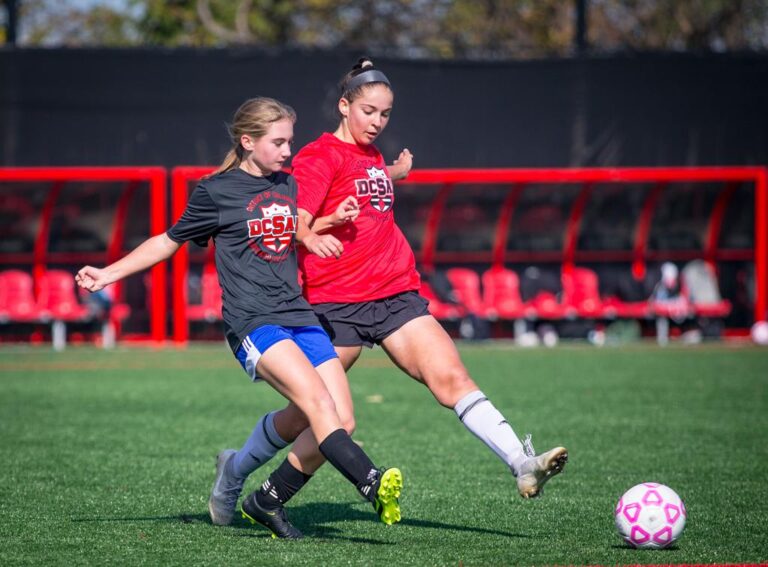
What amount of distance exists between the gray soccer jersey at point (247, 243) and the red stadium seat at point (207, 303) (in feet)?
47.2

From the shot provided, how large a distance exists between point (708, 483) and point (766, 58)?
15.3 m

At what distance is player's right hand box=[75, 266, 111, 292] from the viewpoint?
5535mm

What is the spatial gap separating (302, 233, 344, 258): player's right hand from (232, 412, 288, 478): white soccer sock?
3.04ft

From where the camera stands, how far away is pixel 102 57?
65.7ft

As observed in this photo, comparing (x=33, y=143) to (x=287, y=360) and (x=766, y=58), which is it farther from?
(x=287, y=360)

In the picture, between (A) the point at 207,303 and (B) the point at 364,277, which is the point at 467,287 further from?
(B) the point at 364,277

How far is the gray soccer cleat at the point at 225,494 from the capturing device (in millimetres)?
6031

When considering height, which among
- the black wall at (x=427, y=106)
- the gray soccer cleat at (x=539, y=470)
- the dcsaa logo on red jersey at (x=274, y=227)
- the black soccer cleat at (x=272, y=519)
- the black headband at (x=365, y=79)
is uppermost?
the black wall at (x=427, y=106)

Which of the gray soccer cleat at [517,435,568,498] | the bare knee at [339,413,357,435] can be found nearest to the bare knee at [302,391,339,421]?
the bare knee at [339,413,357,435]

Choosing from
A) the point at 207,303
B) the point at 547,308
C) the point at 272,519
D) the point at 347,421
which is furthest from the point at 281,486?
the point at 547,308

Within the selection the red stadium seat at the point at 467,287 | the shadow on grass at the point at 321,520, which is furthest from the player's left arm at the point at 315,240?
the red stadium seat at the point at 467,287

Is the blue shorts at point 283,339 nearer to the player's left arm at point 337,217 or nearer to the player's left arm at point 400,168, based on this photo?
the player's left arm at point 337,217

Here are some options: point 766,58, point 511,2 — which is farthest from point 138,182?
point 511,2

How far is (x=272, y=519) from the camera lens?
5703mm
